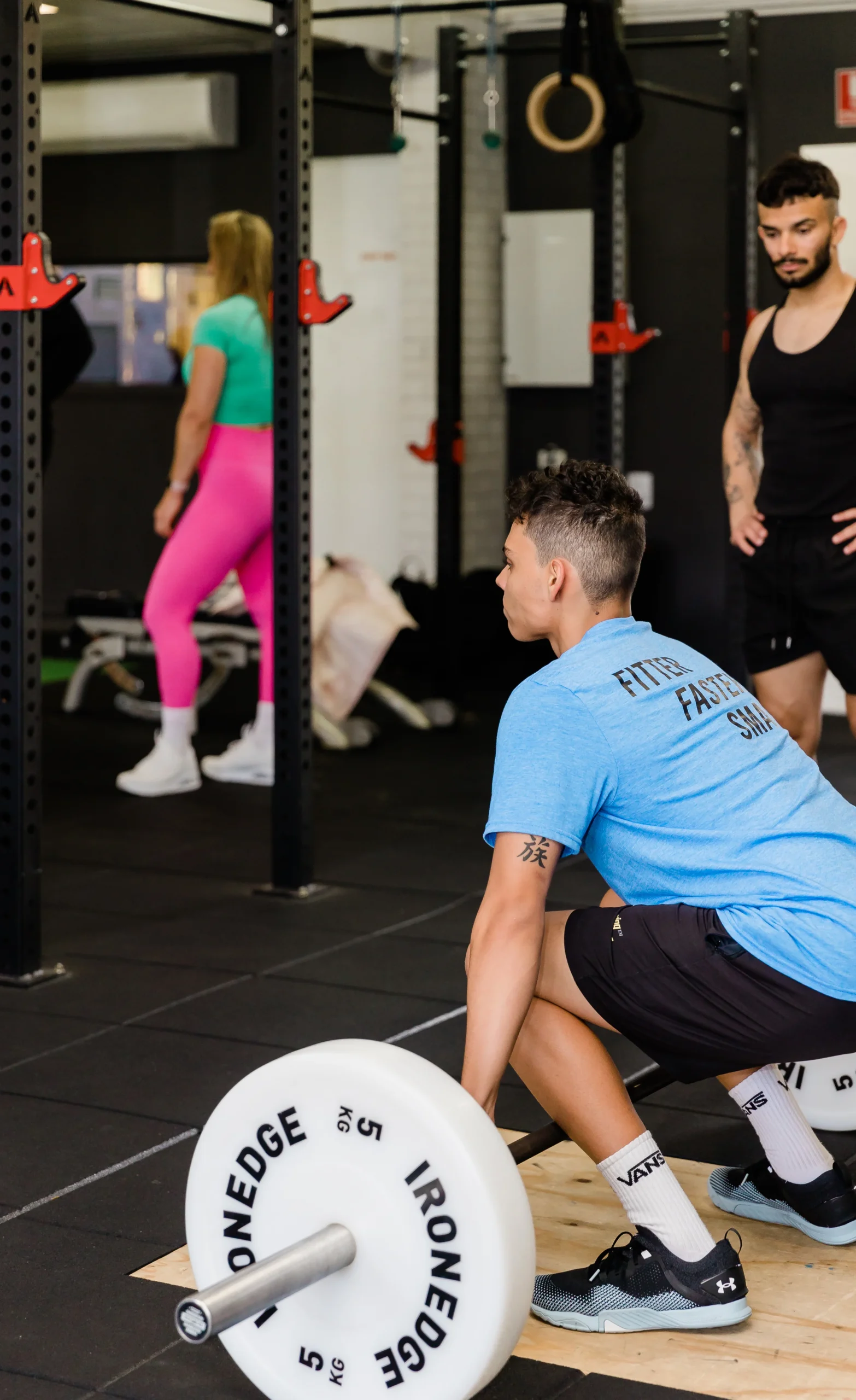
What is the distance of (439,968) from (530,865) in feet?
5.42

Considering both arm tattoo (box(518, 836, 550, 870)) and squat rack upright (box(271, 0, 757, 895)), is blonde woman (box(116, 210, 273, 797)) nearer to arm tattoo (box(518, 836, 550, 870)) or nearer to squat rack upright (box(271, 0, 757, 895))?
squat rack upright (box(271, 0, 757, 895))

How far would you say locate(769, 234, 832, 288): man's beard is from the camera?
3.32 meters

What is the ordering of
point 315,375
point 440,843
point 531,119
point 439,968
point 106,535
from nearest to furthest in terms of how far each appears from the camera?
point 439,968, point 440,843, point 531,119, point 315,375, point 106,535

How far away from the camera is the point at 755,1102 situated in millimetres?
2125

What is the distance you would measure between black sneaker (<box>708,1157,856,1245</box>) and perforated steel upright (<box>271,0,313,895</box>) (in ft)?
5.40

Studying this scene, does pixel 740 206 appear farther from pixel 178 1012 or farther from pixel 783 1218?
pixel 783 1218

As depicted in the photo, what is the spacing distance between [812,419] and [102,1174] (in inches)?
79.3

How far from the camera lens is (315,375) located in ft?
25.9

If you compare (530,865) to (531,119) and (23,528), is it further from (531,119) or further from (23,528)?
Result: (531,119)

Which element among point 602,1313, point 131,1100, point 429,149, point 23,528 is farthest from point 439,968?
point 429,149

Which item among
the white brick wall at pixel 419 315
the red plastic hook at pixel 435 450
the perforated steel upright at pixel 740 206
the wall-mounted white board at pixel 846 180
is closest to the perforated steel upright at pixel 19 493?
the red plastic hook at pixel 435 450

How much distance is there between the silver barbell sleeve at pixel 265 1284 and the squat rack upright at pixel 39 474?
1.60m

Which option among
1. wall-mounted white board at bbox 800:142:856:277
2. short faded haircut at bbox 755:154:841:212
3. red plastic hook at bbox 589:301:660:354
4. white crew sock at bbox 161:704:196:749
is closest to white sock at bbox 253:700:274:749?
white crew sock at bbox 161:704:196:749

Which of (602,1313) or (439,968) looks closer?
(602,1313)
